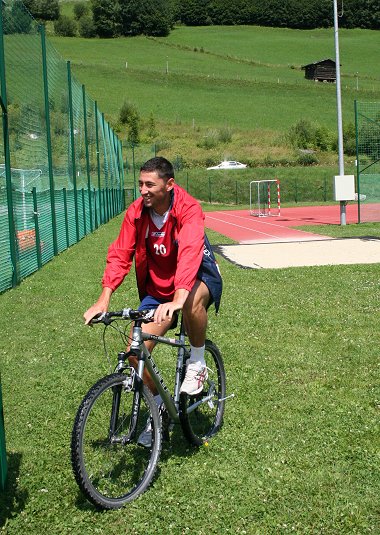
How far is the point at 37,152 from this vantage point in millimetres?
14203

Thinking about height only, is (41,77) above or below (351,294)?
above

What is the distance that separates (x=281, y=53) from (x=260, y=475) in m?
107

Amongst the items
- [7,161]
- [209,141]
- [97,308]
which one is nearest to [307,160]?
[209,141]

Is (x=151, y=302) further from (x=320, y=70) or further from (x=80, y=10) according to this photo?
(x=80, y=10)

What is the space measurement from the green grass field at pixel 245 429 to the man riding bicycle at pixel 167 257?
0.63 metres

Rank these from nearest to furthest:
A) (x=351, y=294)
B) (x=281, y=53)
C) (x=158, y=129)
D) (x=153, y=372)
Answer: (x=153, y=372) < (x=351, y=294) < (x=158, y=129) < (x=281, y=53)

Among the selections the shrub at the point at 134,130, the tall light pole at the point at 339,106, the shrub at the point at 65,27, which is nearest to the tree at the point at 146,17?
the shrub at the point at 65,27

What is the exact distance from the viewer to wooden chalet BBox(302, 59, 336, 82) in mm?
96387

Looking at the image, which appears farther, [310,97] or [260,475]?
[310,97]

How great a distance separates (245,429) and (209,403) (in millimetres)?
281

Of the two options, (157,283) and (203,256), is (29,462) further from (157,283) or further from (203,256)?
(203,256)

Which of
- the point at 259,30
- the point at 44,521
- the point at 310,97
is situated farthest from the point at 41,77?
the point at 259,30

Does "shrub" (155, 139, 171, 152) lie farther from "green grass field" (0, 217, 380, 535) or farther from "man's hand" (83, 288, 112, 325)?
"man's hand" (83, 288, 112, 325)

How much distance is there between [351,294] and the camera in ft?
33.1
